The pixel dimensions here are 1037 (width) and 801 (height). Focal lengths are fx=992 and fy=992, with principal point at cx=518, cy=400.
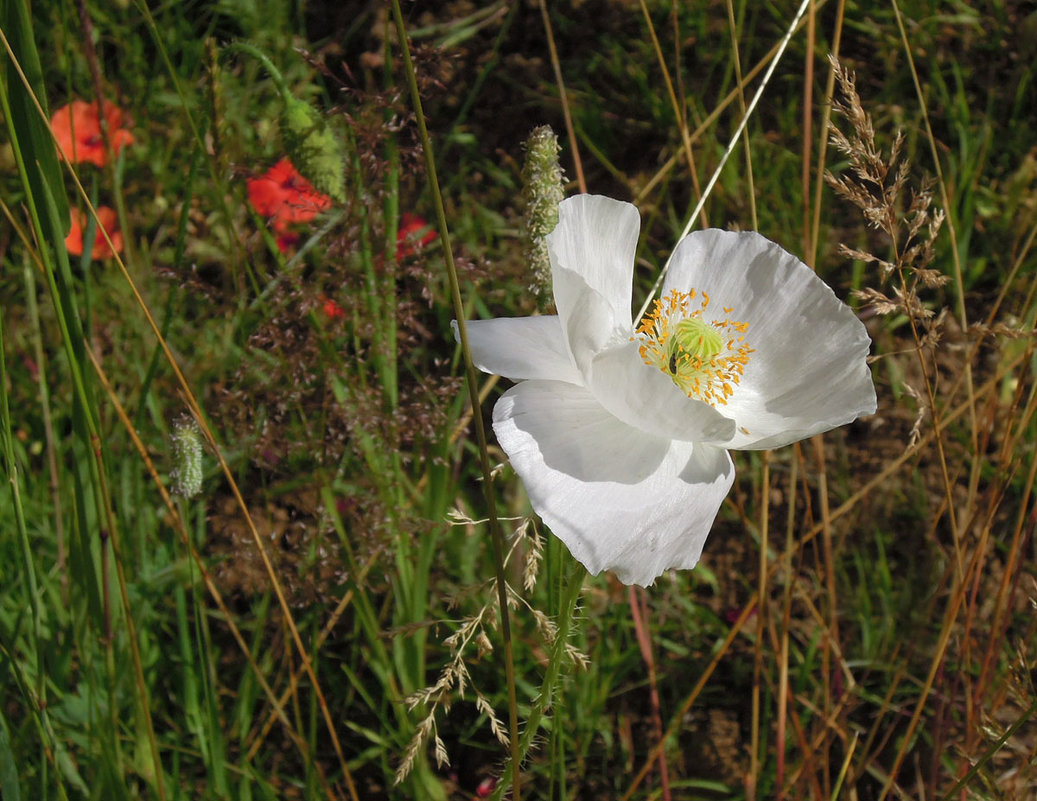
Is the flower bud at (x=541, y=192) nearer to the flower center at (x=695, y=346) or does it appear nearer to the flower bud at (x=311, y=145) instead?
the flower center at (x=695, y=346)

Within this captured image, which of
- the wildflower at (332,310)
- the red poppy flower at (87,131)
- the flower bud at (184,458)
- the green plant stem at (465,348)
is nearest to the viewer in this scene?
the green plant stem at (465,348)

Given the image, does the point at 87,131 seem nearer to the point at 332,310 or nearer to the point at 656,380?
the point at 332,310

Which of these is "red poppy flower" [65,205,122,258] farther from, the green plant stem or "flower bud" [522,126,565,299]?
the green plant stem

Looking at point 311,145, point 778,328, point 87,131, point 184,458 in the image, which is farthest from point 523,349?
point 87,131

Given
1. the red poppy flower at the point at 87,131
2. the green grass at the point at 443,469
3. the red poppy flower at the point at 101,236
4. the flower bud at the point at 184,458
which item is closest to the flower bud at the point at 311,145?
the green grass at the point at 443,469

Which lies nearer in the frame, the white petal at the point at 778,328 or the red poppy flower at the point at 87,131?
the white petal at the point at 778,328

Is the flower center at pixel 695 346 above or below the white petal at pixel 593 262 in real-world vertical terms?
below

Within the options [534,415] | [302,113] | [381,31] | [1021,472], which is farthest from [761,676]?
[381,31]

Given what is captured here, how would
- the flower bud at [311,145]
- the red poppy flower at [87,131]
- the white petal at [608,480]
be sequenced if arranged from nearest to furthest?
the white petal at [608,480]
the flower bud at [311,145]
the red poppy flower at [87,131]
